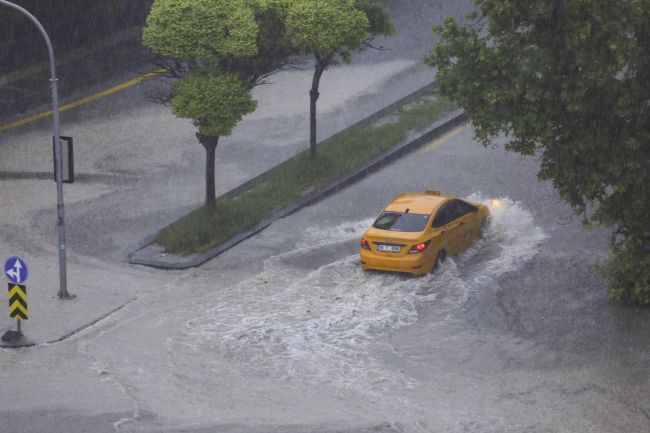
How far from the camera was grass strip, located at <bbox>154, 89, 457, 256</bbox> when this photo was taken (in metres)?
22.8

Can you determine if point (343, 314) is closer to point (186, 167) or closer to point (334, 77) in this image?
point (186, 167)

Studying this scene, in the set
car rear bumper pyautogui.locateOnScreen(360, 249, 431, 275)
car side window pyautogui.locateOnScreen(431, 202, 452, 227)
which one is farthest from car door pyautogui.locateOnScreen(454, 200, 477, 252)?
car rear bumper pyautogui.locateOnScreen(360, 249, 431, 275)

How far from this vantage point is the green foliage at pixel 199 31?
21422mm

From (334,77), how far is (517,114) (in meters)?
17.7

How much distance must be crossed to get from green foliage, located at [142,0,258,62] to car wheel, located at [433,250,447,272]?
6.27 metres

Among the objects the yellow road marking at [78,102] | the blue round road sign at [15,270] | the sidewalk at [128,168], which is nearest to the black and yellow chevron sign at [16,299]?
the blue round road sign at [15,270]

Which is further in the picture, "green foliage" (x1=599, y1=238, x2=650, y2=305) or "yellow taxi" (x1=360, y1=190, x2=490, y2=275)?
"yellow taxi" (x1=360, y1=190, x2=490, y2=275)

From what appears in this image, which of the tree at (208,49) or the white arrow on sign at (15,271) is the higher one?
the tree at (208,49)

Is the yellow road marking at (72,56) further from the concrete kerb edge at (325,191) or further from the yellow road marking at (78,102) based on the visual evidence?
the concrete kerb edge at (325,191)

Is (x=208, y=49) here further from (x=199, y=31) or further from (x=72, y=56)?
(x=72, y=56)

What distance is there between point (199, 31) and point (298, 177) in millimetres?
5894

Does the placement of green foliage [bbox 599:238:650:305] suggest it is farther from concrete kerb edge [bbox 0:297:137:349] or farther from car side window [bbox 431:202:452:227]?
concrete kerb edge [bbox 0:297:137:349]

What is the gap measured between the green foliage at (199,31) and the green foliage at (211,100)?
51 cm

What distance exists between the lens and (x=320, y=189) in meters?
25.4
